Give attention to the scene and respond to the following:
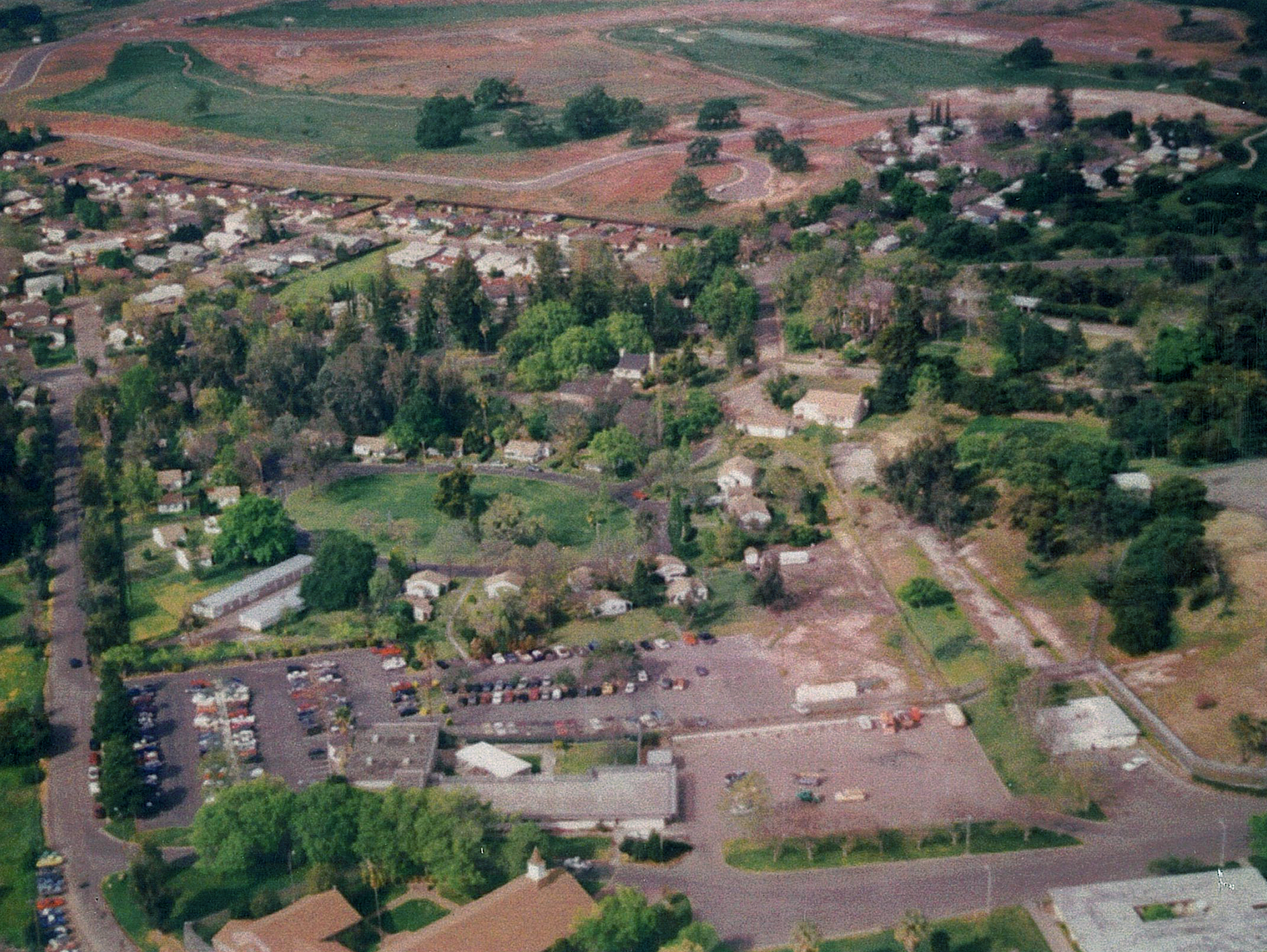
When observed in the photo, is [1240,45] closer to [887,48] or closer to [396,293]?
[887,48]

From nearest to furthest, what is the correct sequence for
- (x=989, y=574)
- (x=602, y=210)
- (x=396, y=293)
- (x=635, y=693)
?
1. (x=635, y=693)
2. (x=989, y=574)
3. (x=396, y=293)
4. (x=602, y=210)

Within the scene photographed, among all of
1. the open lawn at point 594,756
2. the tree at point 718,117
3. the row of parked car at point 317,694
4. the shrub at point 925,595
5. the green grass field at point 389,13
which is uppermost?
the green grass field at point 389,13

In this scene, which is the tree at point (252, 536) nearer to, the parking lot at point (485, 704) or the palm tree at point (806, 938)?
the parking lot at point (485, 704)

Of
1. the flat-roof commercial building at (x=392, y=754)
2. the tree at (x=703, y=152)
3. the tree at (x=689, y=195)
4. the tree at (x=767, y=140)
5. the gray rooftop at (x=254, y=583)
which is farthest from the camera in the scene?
the tree at (x=767, y=140)

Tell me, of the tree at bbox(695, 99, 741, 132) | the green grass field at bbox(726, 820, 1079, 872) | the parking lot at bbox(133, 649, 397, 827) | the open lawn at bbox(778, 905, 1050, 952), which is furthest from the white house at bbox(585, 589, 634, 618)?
the tree at bbox(695, 99, 741, 132)

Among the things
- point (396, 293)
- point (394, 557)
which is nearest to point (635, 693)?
point (394, 557)

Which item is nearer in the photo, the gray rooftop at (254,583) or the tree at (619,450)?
the gray rooftop at (254,583)

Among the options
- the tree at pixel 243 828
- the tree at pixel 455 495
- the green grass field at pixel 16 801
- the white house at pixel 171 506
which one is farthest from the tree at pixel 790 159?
the tree at pixel 243 828
